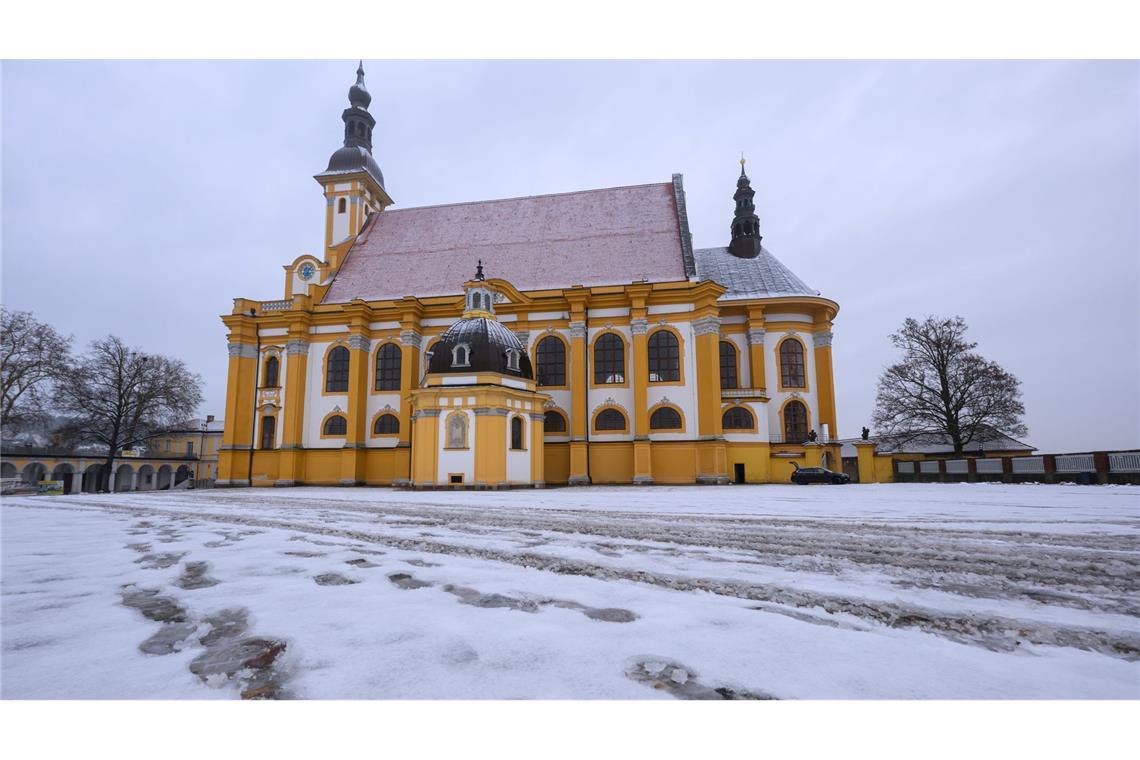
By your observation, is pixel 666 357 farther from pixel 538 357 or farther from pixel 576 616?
pixel 576 616

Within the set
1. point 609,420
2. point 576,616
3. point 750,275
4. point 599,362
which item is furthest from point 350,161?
point 576,616

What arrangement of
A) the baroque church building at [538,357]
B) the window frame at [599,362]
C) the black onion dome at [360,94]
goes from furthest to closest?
the black onion dome at [360,94]
the window frame at [599,362]
the baroque church building at [538,357]

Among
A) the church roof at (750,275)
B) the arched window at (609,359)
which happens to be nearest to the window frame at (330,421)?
the arched window at (609,359)

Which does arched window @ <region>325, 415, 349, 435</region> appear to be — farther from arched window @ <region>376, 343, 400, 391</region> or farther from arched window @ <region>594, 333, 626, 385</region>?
arched window @ <region>594, 333, 626, 385</region>

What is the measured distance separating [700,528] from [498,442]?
→ 612 inches

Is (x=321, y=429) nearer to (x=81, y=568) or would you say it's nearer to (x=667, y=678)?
(x=81, y=568)

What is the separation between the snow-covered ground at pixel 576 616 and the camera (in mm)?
2230

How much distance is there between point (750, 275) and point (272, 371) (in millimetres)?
26936

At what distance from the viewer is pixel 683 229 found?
3041cm

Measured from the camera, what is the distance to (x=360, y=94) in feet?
128

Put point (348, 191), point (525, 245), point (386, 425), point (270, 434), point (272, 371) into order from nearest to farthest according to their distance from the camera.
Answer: point (386, 425) → point (270, 434) → point (272, 371) → point (525, 245) → point (348, 191)

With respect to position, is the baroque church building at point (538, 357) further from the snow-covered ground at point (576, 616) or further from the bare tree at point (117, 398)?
the snow-covered ground at point (576, 616)

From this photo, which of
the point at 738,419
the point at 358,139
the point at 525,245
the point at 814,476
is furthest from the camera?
the point at 358,139

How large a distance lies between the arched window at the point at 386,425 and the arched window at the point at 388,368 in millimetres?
1545
